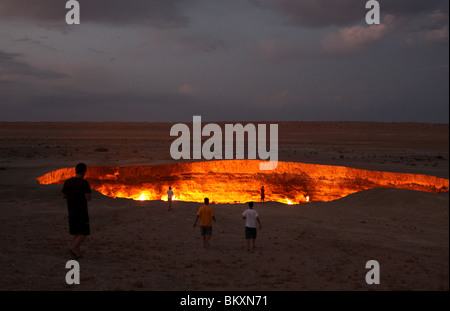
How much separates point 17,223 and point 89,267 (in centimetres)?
601

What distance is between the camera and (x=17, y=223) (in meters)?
12.1

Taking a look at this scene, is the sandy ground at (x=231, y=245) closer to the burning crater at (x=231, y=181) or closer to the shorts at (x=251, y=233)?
the shorts at (x=251, y=233)

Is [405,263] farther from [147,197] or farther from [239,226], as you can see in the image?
[147,197]

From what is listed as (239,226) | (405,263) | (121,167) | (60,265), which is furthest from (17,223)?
(121,167)

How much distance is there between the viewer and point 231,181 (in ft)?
88.7

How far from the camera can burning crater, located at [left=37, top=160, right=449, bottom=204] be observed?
2409 cm

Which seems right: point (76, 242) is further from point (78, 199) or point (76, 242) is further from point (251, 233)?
point (251, 233)

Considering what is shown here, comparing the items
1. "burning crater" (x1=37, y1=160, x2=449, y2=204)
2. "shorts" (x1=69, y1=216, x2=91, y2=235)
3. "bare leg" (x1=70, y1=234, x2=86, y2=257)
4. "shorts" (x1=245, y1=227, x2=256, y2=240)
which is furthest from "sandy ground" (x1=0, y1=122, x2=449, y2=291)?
"burning crater" (x1=37, y1=160, x2=449, y2=204)

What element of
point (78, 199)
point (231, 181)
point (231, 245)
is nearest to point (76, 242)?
point (78, 199)

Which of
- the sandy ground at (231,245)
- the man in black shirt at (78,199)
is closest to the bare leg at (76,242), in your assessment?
the man in black shirt at (78,199)

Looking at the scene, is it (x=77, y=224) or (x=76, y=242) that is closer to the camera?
(x=77, y=224)

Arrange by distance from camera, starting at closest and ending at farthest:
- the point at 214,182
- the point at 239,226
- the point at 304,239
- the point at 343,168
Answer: the point at 304,239, the point at 239,226, the point at 343,168, the point at 214,182

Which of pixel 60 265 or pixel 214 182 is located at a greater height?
pixel 214 182

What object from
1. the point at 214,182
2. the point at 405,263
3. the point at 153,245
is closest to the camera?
the point at 405,263
